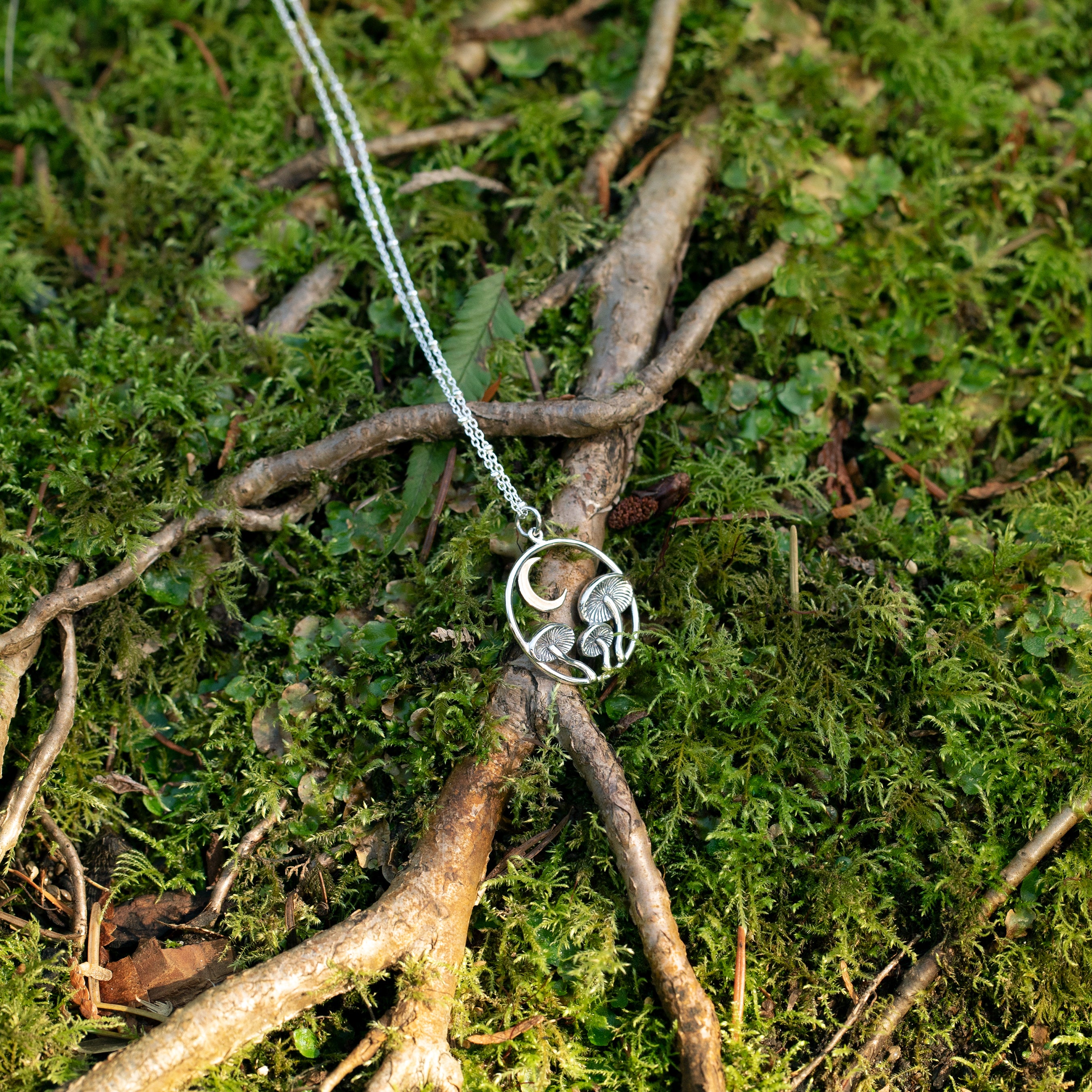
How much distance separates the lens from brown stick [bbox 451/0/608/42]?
15.5ft

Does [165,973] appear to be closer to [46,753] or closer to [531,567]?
[46,753]

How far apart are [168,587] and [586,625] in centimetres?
164

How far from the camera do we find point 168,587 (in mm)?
3381

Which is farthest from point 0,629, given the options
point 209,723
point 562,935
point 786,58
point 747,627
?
point 786,58

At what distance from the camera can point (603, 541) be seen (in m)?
3.52

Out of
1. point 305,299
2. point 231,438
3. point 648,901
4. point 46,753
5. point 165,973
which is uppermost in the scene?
point 305,299

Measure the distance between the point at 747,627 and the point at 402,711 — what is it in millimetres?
1345

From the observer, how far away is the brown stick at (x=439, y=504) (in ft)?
11.4

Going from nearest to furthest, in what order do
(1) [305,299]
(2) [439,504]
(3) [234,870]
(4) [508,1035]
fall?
(4) [508,1035] → (3) [234,870] → (2) [439,504] → (1) [305,299]

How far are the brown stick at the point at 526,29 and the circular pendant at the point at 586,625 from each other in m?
3.08

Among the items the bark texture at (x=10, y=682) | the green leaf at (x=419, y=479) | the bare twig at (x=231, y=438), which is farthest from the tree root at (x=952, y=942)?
the bare twig at (x=231, y=438)

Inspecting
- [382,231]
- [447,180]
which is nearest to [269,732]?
[382,231]

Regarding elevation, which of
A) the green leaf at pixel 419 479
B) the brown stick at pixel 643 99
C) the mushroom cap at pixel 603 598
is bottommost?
the mushroom cap at pixel 603 598

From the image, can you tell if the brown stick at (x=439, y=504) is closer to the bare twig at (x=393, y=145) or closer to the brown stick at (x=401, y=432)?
the brown stick at (x=401, y=432)
